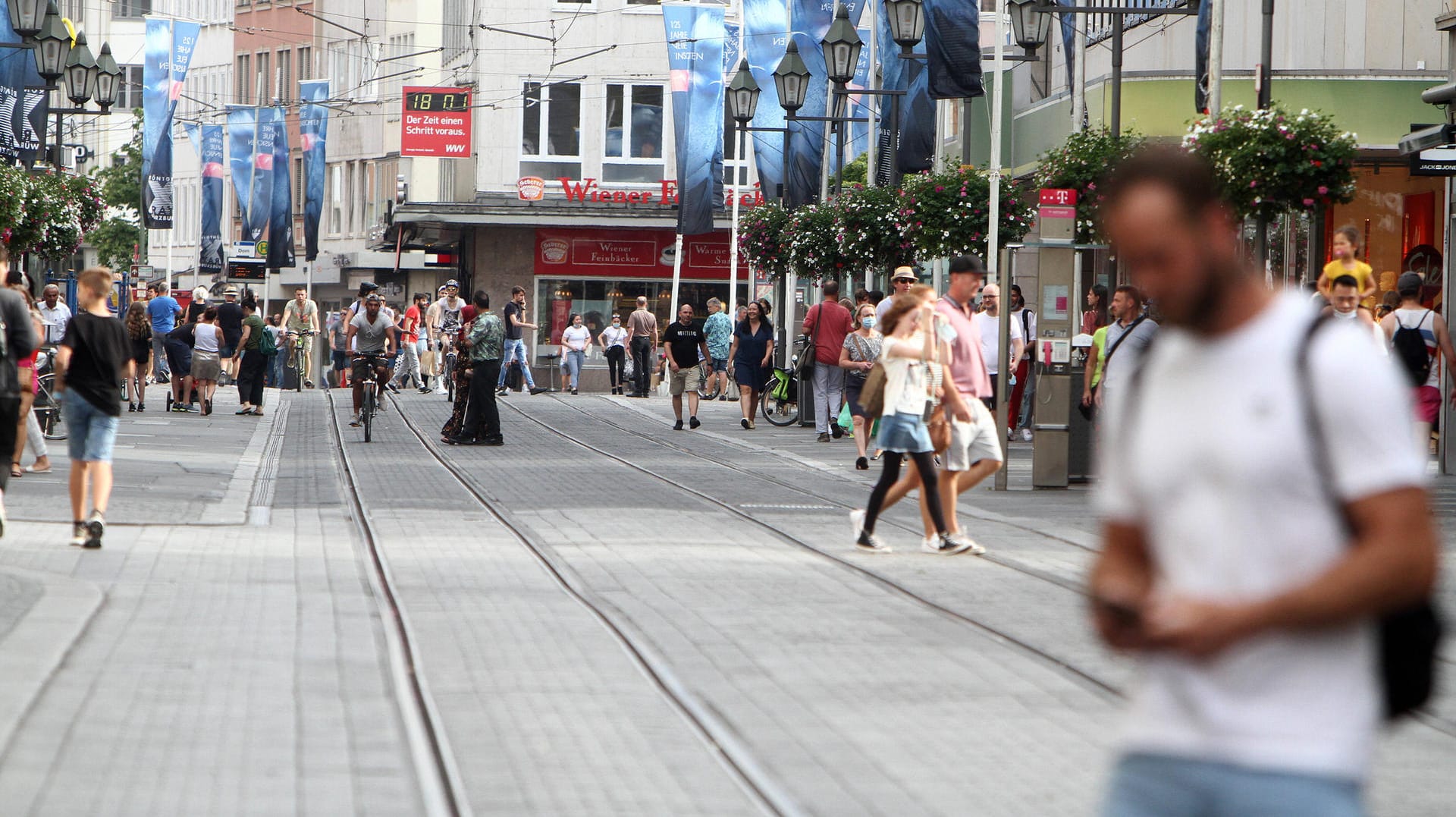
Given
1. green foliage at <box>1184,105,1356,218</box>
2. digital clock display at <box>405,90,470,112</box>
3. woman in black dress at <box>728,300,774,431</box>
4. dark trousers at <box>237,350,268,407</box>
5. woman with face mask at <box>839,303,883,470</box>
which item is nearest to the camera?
green foliage at <box>1184,105,1356,218</box>

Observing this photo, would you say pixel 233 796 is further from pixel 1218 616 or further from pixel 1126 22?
pixel 1126 22

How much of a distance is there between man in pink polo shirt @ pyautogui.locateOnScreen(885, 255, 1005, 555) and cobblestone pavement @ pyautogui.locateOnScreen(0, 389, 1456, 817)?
0.43m

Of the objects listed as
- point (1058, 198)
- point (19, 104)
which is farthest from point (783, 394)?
point (1058, 198)

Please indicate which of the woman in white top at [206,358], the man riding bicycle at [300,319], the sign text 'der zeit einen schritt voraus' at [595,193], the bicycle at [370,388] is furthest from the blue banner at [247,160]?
the bicycle at [370,388]

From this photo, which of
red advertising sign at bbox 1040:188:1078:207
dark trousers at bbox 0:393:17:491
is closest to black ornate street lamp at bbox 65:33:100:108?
red advertising sign at bbox 1040:188:1078:207

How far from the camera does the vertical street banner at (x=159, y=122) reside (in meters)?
43.9

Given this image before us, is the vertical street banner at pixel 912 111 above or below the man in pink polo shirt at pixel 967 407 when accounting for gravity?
above

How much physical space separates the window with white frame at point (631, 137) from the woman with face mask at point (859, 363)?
30.2m

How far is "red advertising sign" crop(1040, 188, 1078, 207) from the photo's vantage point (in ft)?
57.9

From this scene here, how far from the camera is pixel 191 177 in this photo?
270 feet

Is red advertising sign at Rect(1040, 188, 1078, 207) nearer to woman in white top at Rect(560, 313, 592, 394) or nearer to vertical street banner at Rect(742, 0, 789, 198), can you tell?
vertical street banner at Rect(742, 0, 789, 198)

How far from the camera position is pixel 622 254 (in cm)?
5241

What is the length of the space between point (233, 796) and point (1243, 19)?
26.8m

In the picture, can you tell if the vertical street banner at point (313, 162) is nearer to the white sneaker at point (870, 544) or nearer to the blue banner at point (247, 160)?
the blue banner at point (247, 160)
